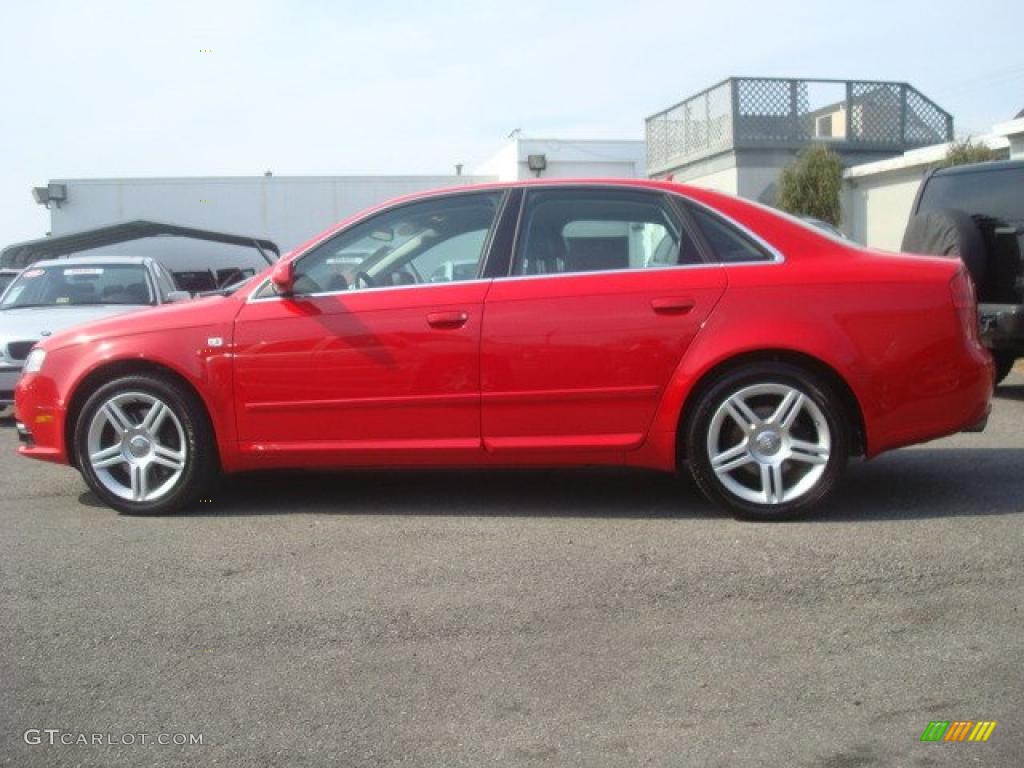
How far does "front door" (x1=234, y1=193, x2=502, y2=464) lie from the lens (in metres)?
5.38

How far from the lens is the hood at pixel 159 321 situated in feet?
18.5

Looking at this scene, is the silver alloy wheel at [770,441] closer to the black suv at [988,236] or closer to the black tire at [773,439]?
the black tire at [773,439]

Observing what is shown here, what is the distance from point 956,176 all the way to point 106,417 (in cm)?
668

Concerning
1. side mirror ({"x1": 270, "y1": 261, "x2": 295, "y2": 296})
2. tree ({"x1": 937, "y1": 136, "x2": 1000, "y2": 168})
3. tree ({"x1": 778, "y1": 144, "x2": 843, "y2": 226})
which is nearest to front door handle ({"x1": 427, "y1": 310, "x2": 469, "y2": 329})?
side mirror ({"x1": 270, "y1": 261, "x2": 295, "y2": 296})

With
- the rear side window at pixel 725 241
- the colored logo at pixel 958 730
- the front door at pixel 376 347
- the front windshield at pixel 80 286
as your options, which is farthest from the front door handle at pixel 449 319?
the front windshield at pixel 80 286

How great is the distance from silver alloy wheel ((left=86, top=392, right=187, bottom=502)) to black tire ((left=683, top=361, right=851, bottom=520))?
2564mm

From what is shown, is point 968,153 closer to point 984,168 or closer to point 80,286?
point 984,168

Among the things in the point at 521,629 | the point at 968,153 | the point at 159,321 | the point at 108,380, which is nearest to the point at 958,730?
the point at 521,629

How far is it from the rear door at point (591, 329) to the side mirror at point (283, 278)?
0.98 meters

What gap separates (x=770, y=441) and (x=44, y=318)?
22.1 ft

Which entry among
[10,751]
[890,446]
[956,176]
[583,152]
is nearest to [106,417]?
[10,751]

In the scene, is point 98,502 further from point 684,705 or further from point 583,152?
point 583,152

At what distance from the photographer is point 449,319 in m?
5.36

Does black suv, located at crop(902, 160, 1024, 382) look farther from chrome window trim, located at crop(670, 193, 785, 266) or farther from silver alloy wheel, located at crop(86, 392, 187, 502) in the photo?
silver alloy wheel, located at crop(86, 392, 187, 502)
